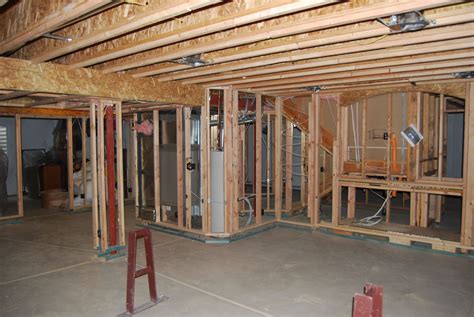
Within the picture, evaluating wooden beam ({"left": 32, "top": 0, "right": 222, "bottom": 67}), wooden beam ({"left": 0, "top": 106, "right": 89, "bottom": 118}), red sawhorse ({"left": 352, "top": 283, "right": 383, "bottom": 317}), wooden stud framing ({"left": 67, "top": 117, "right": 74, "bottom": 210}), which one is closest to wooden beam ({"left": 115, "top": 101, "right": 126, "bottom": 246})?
wooden beam ({"left": 32, "top": 0, "right": 222, "bottom": 67})

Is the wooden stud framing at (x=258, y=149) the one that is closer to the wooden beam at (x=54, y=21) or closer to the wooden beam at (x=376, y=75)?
the wooden beam at (x=376, y=75)

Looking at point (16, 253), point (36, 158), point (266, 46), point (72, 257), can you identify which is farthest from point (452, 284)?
point (36, 158)

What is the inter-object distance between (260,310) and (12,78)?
3229 mm

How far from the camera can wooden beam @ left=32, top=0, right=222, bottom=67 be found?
2162mm

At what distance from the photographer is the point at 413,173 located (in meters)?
5.58

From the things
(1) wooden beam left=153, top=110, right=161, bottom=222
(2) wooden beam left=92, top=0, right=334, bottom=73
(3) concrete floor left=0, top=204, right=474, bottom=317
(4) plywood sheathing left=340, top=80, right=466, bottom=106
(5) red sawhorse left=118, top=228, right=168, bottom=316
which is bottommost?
(3) concrete floor left=0, top=204, right=474, bottom=317

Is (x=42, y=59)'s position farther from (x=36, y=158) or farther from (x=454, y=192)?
(x=36, y=158)

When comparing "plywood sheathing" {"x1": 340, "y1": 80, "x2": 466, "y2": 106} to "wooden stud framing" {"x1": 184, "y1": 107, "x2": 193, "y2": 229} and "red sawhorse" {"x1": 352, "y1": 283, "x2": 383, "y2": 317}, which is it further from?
"red sawhorse" {"x1": 352, "y1": 283, "x2": 383, "y2": 317}

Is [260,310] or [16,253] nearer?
[260,310]

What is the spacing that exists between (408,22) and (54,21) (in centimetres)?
238

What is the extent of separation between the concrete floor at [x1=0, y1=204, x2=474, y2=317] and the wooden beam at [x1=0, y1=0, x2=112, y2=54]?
2.38m

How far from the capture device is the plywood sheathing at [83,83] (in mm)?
3518

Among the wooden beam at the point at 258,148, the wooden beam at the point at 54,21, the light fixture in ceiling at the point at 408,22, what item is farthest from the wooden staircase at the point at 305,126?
the wooden beam at the point at 54,21

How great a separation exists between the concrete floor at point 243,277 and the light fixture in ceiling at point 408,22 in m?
2.43
